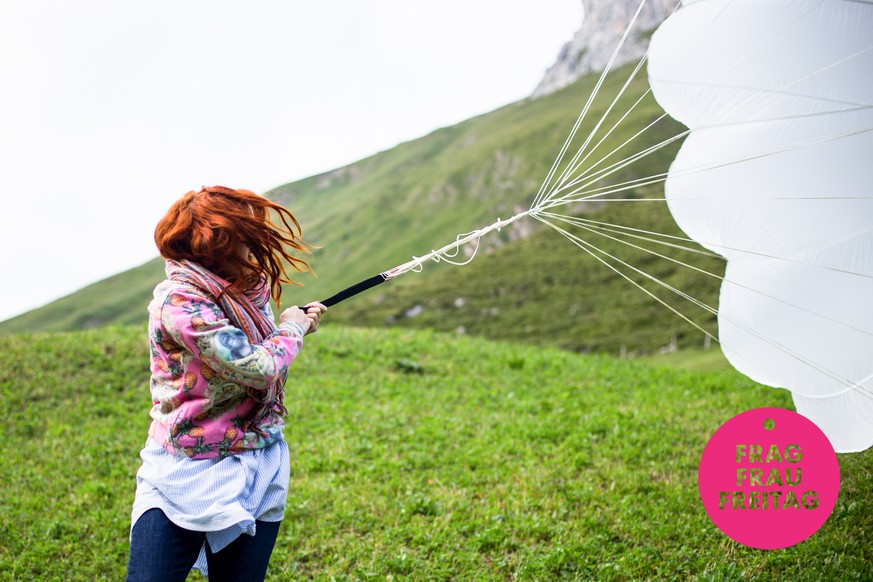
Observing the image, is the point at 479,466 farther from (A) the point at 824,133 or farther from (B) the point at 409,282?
(B) the point at 409,282

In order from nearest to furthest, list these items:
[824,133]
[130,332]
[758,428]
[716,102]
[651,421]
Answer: [758,428] → [824,133] → [716,102] → [651,421] → [130,332]

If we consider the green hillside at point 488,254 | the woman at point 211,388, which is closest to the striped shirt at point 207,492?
the woman at point 211,388

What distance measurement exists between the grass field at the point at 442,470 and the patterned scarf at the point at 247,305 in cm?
270

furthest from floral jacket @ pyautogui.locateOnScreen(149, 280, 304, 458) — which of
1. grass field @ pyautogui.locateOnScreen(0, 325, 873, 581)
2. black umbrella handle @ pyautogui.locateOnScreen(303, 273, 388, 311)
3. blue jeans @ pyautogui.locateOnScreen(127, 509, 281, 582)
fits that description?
grass field @ pyautogui.locateOnScreen(0, 325, 873, 581)

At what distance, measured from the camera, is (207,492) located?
323cm

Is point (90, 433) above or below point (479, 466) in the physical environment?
above

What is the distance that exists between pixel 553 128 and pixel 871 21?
488 ft

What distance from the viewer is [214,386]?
3217mm

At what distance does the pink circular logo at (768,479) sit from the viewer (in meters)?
4.62

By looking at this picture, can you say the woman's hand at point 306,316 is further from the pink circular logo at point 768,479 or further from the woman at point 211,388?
the pink circular logo at point 768,479

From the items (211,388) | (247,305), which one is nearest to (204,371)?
(211,388)

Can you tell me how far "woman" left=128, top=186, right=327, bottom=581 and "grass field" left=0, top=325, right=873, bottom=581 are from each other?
254cm

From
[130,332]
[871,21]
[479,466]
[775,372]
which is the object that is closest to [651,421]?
[479,466]

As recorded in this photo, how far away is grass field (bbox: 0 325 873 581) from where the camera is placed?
5625 millimetres
